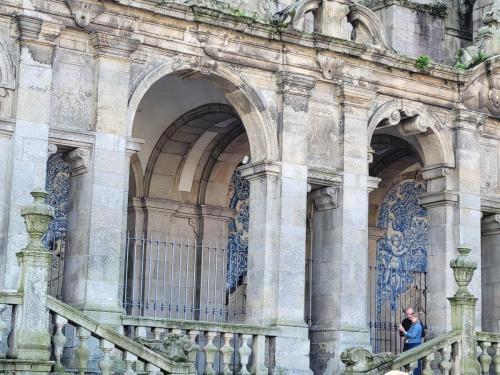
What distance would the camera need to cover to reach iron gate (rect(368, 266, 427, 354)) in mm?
20281

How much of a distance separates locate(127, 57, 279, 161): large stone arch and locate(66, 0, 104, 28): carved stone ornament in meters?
1.26

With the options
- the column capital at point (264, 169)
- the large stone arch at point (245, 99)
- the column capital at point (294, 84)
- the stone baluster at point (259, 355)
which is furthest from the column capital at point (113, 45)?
the stone baluster at point (259, 355)

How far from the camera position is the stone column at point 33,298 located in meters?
12.1

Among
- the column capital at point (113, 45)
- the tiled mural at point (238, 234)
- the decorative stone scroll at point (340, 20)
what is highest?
the decorative stone scroll at point (340, 20)

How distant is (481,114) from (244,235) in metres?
4.53

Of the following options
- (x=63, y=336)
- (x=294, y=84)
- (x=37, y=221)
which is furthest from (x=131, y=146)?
(x=63, y=336)

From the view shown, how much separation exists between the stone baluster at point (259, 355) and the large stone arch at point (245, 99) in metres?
2.49

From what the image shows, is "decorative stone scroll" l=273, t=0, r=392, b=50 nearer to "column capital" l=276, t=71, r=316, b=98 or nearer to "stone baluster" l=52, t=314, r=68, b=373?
"column capital" l=276, t=71, r=316, b=98

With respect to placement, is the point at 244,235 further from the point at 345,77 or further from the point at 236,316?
the point at 345,77

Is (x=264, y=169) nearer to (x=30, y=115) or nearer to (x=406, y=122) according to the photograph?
(x=406, y=122)

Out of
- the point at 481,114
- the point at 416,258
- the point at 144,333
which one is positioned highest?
the point at 481,114

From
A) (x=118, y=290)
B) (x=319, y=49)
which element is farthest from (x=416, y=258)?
(x=118, y=290)

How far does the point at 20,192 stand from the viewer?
14.1 metres

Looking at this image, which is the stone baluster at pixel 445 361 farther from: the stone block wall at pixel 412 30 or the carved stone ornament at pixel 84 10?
the carved stone ornament at pixel 84 10
